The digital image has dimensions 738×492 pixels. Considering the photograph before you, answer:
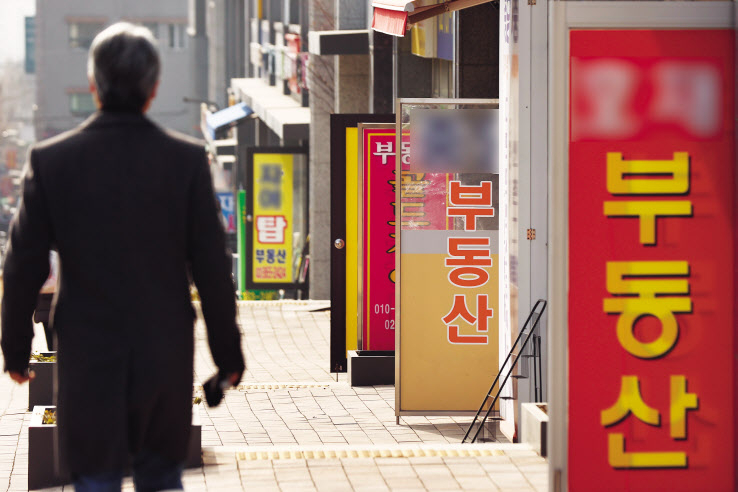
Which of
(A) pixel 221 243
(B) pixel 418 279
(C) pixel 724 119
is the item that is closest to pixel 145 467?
(A) pixel 221 243

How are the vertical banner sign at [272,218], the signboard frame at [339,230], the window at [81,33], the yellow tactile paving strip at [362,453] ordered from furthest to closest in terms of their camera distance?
the window at [81,33], the vertical banner sign at [272,218], the signboard frame at [339,230], the yellow tactile paving strip at [362,453]

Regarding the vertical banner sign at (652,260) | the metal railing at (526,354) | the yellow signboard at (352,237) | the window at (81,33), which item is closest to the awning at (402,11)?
the yellow signboard at (352,237)

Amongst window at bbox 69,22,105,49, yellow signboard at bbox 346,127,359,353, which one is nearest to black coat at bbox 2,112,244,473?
yellow signboard at bbox 346,127,359,353

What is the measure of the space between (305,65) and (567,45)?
16918mm

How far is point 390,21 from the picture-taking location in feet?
31.4

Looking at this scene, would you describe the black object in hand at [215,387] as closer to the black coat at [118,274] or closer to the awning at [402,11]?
the black coat at [118,274]

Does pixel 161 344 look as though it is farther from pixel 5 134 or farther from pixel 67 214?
pixel 5 134

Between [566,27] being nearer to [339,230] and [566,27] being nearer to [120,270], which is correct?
[120,270]

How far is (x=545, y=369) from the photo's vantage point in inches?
310

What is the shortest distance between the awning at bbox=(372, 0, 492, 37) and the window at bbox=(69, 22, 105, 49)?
7266 centimetres

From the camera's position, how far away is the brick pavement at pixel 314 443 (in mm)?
6328

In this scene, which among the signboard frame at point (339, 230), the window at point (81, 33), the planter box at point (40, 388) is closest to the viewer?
the planter box at point (40, 388)

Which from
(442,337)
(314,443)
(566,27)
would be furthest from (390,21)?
(566,27)

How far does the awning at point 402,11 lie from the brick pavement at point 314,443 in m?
2.55
